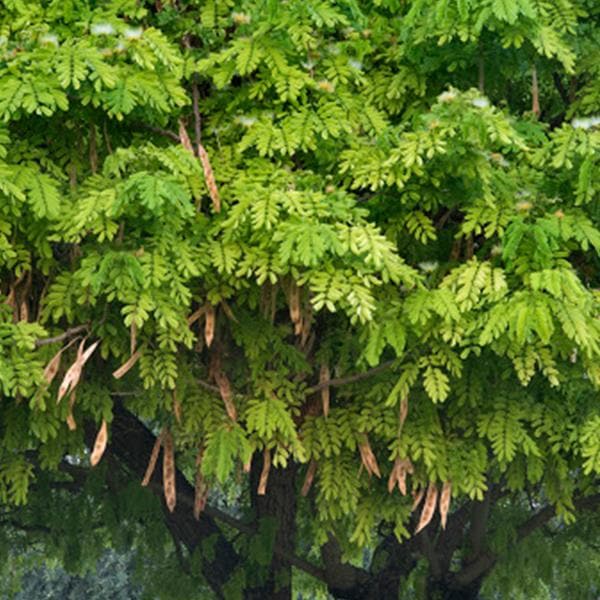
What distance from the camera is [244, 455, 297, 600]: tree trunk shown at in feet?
39.4

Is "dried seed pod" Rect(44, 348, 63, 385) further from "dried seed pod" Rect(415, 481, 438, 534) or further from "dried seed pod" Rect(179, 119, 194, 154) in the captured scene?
"dried seed pod" Rect(415, 481, 438, 534)

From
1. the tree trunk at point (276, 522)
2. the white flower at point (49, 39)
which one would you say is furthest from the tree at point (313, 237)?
the tree trunk at point (276, 522)

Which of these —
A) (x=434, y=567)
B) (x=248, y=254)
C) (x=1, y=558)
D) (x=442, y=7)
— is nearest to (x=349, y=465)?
(x=248, y=254)

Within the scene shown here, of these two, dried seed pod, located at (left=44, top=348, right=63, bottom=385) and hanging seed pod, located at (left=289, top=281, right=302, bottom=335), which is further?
dried seed pod, located at (left=44, top=348, right=63, bottom=385)

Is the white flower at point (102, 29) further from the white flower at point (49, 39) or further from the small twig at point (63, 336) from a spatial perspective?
the small twig at point (63, 336)

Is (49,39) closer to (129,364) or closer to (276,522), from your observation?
(129,364)

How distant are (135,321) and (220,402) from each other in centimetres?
135

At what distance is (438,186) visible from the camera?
8289 mm

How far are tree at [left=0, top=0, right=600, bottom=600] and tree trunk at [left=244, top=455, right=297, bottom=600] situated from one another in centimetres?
205

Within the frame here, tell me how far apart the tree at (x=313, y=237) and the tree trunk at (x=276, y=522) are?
6.74 feet

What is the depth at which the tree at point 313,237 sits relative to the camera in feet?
26.1

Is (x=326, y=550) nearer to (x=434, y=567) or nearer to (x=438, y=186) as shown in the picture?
(x=434, y=567)

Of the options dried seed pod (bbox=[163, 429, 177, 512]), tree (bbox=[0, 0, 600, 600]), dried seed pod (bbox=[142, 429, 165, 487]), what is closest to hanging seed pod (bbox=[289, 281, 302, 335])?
tree (bbox=[0, 0, 600, 600])

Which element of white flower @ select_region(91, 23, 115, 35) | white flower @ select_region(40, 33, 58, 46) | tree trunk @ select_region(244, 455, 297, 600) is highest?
white flower @ select_region(91, 23, 115, 35)
